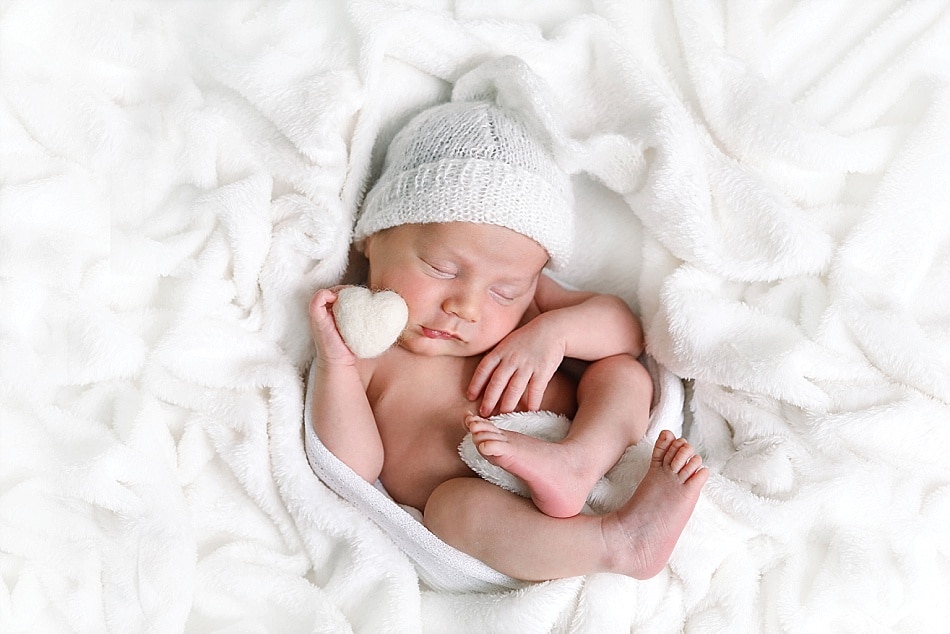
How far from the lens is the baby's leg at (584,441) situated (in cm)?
134

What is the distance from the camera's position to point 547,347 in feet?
5.12

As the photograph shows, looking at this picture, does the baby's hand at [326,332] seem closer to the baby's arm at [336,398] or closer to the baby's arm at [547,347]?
the baby's arm at [336,398]

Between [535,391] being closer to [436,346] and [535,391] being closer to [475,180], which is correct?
[436,346]

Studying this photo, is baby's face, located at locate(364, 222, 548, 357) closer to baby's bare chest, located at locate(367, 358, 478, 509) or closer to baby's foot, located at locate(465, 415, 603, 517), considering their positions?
baby's bare chest, located at locate(367, 358, 478, 509)

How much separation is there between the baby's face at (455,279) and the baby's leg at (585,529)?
276 mm

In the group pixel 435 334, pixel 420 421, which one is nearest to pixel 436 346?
pixel 435 334

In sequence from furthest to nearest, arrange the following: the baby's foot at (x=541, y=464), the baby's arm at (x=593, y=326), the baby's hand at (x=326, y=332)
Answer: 1. the baby's arm at (x=593, y=326)
2. the baby's hand at (x=326, y=332)
3. the baby's foot at (x=541, y=464)

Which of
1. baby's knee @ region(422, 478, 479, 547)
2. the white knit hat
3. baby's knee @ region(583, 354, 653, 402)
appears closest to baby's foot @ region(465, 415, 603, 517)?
baby's knee @ region(422, 478, 479, 547)

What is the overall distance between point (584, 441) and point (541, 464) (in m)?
0.12

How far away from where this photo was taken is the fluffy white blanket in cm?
136

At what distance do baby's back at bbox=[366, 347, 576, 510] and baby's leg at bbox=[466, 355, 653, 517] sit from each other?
12cm

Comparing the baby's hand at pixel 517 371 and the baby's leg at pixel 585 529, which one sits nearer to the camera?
the baby's leg at pixel 585 529

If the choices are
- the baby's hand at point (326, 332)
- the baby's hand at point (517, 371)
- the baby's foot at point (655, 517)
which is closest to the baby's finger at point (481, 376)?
the baby's hand at point (517, 371)

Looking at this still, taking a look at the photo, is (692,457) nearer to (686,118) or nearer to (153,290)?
(686,118)
